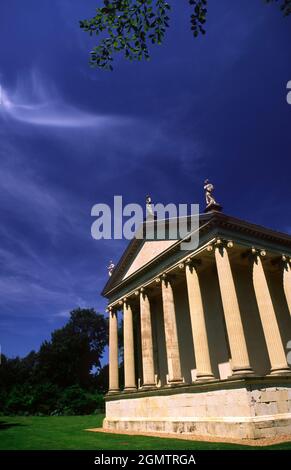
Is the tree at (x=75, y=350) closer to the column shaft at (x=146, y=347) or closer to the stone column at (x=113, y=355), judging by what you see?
the stone column at (x=113, y=355)

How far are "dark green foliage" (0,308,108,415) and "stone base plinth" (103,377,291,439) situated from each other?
27806mm

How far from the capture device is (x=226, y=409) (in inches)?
592

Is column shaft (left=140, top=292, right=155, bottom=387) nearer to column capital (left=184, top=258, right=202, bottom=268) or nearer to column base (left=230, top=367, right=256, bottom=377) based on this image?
column capital (left=184, top=258, right=202, bottom=268)

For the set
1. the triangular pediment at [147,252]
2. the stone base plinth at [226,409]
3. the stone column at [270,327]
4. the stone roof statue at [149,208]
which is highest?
the stone roof statue at [149,208]

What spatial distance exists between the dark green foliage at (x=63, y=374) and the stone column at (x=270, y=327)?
113 ft

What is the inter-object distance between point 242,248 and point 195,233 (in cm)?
303

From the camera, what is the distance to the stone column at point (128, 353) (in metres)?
25.5

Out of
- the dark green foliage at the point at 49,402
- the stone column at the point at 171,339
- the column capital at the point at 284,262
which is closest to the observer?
the stone column at the point at 171,339

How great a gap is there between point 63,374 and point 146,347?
4570cm

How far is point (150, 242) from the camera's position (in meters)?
26.3

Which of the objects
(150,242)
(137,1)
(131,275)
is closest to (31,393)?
(131,275)
